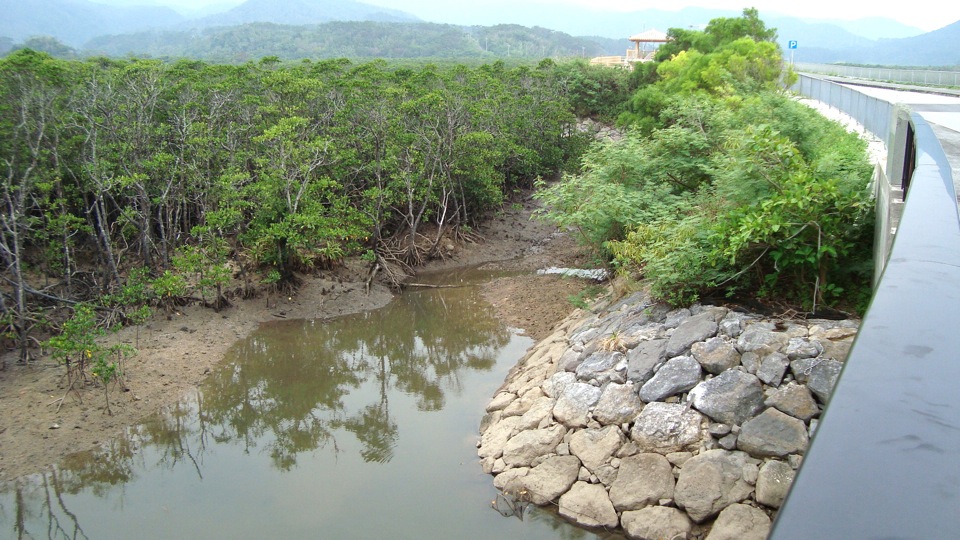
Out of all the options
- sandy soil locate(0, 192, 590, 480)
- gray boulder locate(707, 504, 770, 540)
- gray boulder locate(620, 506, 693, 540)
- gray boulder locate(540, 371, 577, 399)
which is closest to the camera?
gray boulder locate(707, 504, 770, 540)

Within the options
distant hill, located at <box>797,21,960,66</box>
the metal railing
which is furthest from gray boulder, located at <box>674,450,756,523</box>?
distant hill, located at <box>797,21,960,66</box>

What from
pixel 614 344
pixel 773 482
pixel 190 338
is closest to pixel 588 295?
pixel 614 344

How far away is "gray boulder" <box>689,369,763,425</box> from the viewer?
743 centimetres

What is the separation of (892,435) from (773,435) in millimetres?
6076

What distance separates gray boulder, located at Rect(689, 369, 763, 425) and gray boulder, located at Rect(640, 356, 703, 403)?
0.57 feet

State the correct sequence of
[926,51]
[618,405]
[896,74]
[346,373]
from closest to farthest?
[618,405] → [346,373] → [896,74] → [926,51]

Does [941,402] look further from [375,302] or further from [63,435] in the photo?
[375,302]

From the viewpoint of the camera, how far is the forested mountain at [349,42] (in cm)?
8438

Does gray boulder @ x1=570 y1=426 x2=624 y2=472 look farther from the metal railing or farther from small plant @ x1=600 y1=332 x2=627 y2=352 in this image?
the metal railing

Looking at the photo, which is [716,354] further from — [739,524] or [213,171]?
[213,171]

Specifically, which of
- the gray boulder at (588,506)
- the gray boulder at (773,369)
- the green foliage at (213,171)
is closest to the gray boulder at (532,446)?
the gray boulder at (588,506)

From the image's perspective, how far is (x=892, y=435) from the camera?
1491 millimetres

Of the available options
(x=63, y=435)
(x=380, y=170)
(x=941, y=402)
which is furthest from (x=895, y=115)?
(x=380, y=170)

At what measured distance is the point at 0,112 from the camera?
12805 millimetres
